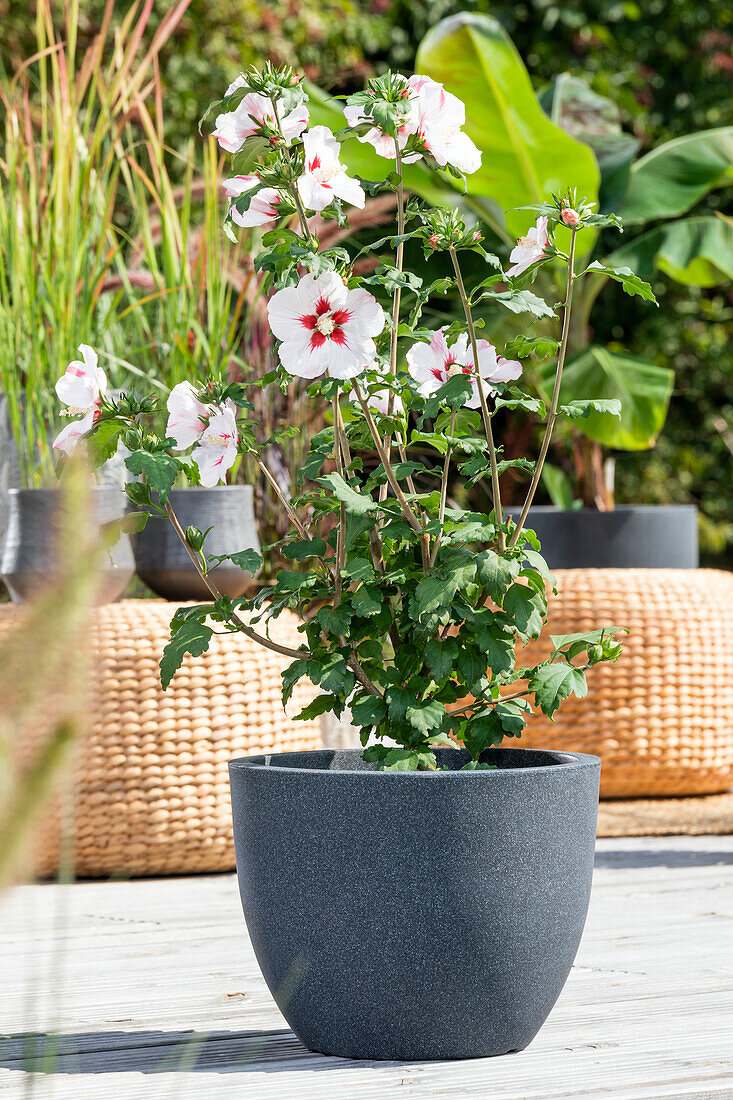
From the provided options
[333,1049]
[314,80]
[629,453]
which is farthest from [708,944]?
[314,80]

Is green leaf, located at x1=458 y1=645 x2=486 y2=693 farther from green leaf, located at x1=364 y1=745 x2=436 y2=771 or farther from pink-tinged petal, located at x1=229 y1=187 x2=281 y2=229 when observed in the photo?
pink-tinged petal, located at x1=229 y1=187 x2=281 y2=229

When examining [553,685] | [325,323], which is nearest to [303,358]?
[325,323]

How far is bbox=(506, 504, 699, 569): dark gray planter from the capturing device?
2986mm

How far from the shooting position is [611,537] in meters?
2.98

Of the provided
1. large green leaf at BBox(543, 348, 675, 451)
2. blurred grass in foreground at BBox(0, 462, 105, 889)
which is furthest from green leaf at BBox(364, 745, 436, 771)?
large green leaf at BBox(543, 348, 675, 451)

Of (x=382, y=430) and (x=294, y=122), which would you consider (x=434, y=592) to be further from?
(x=294, y=122)

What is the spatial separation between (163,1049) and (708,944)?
782 millimetres

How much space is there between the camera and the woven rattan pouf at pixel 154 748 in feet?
6.75

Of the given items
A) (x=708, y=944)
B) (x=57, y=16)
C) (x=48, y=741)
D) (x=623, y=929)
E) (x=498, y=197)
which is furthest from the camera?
(x=57, y=16)

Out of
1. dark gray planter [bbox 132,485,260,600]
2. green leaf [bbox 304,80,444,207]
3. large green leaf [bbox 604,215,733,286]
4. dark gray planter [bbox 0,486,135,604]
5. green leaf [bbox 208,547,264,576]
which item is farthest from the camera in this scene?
large green leaf [bbox 604,215,733,286]

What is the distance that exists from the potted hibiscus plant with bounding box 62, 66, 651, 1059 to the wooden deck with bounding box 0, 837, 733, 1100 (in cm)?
6

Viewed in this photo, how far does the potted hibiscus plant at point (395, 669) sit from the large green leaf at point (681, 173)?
2.69m

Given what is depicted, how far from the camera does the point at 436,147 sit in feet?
3.83

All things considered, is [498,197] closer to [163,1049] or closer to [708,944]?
[708,944]
